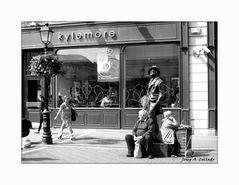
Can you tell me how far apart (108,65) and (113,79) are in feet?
2.00

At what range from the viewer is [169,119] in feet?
27.3

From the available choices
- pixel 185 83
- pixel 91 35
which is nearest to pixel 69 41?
pixel 91 35

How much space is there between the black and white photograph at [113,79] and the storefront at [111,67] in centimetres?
3

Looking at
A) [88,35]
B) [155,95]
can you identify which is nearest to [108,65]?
[88,35]

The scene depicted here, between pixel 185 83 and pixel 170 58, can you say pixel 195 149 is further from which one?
pixel 170 58

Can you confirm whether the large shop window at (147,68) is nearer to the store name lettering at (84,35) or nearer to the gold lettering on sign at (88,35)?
the store name lettering at (84,35)

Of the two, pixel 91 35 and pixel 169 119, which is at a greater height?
pixel 91 35

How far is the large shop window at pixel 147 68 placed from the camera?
1239 centimetres

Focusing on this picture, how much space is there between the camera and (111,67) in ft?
43.2

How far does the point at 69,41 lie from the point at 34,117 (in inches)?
136

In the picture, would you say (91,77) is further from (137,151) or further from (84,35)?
(137,151)
